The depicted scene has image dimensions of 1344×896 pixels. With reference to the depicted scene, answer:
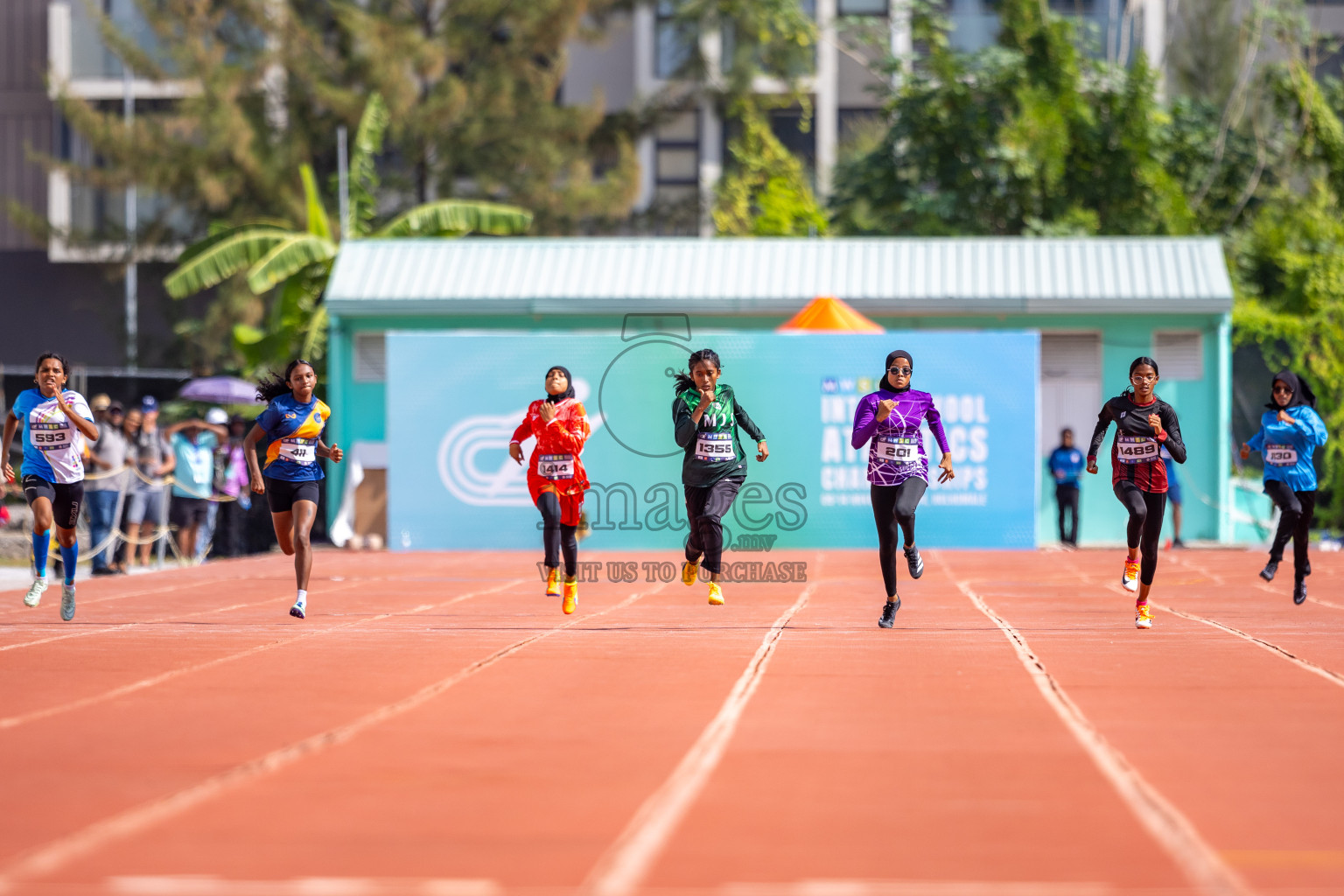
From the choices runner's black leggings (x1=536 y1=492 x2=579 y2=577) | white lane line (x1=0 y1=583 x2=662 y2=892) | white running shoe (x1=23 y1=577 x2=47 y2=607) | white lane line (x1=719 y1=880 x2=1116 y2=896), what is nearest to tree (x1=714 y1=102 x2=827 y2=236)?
runner's black leggings (x1=536 y1=492 x2=579 y2=577)

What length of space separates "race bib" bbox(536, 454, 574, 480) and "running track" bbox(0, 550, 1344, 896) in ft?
3.58

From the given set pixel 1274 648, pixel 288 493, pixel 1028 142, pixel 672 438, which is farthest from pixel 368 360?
pixel 1274 648

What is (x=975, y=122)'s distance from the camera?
35281mm

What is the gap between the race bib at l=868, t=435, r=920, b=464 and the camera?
11742 millimetres

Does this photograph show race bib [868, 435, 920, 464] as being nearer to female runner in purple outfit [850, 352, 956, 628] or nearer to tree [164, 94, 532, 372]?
female runner in purple outfit [850, 352, 956, 628]

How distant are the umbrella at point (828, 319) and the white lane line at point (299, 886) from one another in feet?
59.3

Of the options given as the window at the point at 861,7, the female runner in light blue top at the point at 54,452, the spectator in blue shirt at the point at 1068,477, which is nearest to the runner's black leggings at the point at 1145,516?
the female runner in light blue top at the point at 54,452

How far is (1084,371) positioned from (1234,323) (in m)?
2.36

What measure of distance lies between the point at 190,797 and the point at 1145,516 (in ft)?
26.1

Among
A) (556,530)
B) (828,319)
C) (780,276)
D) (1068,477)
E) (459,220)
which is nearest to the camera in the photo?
(556,530)

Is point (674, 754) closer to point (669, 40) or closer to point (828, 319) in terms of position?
point (828, 319)

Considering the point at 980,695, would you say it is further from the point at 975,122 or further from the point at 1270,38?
the point at 1270,38

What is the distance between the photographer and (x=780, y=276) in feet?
82.7

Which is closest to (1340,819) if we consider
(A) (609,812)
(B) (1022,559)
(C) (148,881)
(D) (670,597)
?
(A) (609,812)
